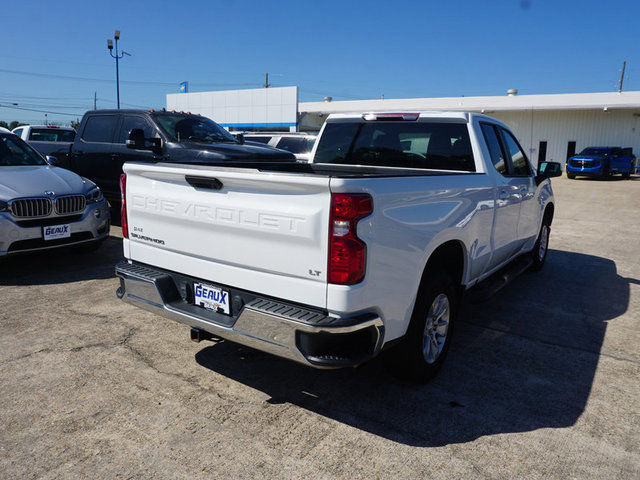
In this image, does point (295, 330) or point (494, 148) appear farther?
point (494, 148)

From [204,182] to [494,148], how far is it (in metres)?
2.87

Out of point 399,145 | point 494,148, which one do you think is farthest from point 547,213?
point 399,145

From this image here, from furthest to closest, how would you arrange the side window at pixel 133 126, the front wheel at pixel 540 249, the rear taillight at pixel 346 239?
1. the side window at pixel 133 126
2. the front wheel at pixel 540 249
3. the rear taillight at pixel 346 239

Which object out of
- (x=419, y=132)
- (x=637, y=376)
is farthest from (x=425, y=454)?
(x=419, y=132)

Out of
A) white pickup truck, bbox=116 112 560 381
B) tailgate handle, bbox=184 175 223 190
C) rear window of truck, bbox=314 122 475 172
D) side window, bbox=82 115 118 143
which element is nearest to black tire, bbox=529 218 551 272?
white pickup truck, bbox=116 112 560 381

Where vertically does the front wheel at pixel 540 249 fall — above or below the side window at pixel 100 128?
below

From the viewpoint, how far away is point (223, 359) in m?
3.91

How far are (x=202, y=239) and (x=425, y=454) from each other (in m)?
1.84

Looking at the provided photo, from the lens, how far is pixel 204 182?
310cm

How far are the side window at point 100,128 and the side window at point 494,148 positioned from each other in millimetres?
6919

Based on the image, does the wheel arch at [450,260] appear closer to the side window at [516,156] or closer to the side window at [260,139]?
the side window at [516,156]

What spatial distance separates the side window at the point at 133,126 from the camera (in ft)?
27.9

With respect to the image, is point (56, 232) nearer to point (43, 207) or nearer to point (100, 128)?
point (43, 207)

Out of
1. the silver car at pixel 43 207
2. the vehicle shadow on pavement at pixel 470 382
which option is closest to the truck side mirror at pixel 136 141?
the silver car at pixel 43 207
